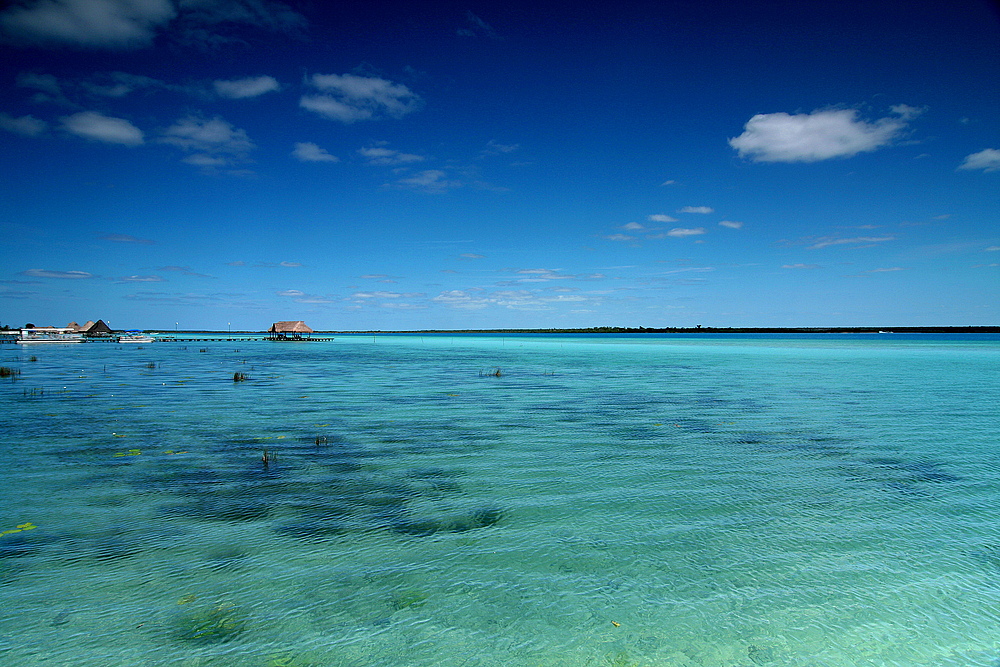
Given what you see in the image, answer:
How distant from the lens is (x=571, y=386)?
31.4m

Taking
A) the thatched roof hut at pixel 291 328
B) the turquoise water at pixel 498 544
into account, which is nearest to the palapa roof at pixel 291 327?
the thatched roof hut at pixel 291 328

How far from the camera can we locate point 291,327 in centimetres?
12344

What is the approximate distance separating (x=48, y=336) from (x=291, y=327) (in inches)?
1804

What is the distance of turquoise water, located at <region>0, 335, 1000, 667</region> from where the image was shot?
571 cm

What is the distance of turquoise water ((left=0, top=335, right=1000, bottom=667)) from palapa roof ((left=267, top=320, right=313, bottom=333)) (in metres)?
109

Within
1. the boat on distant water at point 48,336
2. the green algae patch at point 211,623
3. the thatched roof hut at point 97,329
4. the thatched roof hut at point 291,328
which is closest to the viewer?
the green algae patch at point 211,623

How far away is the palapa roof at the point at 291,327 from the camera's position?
123 metres

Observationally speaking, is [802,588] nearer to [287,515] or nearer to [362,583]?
[362,583]

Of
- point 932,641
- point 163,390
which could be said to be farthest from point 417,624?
point 163,390

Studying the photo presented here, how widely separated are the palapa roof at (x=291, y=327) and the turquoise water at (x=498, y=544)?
109136 mm

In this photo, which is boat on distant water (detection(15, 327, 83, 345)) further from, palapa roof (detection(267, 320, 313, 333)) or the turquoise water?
the turquoise water

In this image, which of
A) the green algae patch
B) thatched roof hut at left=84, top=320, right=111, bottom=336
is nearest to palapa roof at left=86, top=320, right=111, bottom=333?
thatched roof hut at left=84, top=320, right=111, bottom=336

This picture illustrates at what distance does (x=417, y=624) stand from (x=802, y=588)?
5.05 m

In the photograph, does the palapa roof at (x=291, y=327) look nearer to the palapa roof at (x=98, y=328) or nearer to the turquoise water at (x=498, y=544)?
the palapa roof at (x=98, y=328)
